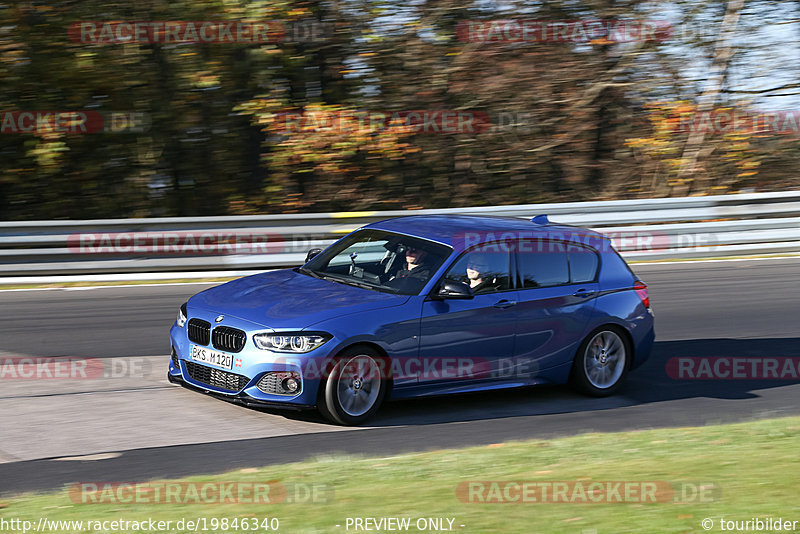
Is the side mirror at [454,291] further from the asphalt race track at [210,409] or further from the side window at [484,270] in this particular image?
the asphalt race track at [210,409]

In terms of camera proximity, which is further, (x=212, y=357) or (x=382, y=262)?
(x=382, y=262)

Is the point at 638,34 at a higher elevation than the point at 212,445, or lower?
higher

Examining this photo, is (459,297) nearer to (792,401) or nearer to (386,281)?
(386,281)

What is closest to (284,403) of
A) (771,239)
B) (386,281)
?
(386,281)

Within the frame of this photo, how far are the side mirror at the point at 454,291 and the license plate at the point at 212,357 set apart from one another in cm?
178

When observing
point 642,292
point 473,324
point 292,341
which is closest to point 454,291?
point 473,324

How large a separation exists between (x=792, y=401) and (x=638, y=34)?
1309cm

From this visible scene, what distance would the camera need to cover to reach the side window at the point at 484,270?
27.1 feet

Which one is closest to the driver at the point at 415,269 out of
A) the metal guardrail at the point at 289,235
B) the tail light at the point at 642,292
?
the tail light at the point at 642,292

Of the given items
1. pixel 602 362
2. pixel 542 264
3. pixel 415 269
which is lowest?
pixel 602 362

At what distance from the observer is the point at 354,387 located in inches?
297

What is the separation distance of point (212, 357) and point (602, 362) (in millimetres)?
3623

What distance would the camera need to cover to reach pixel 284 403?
7.38 m

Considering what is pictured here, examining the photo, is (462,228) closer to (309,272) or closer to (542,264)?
(542,264)
